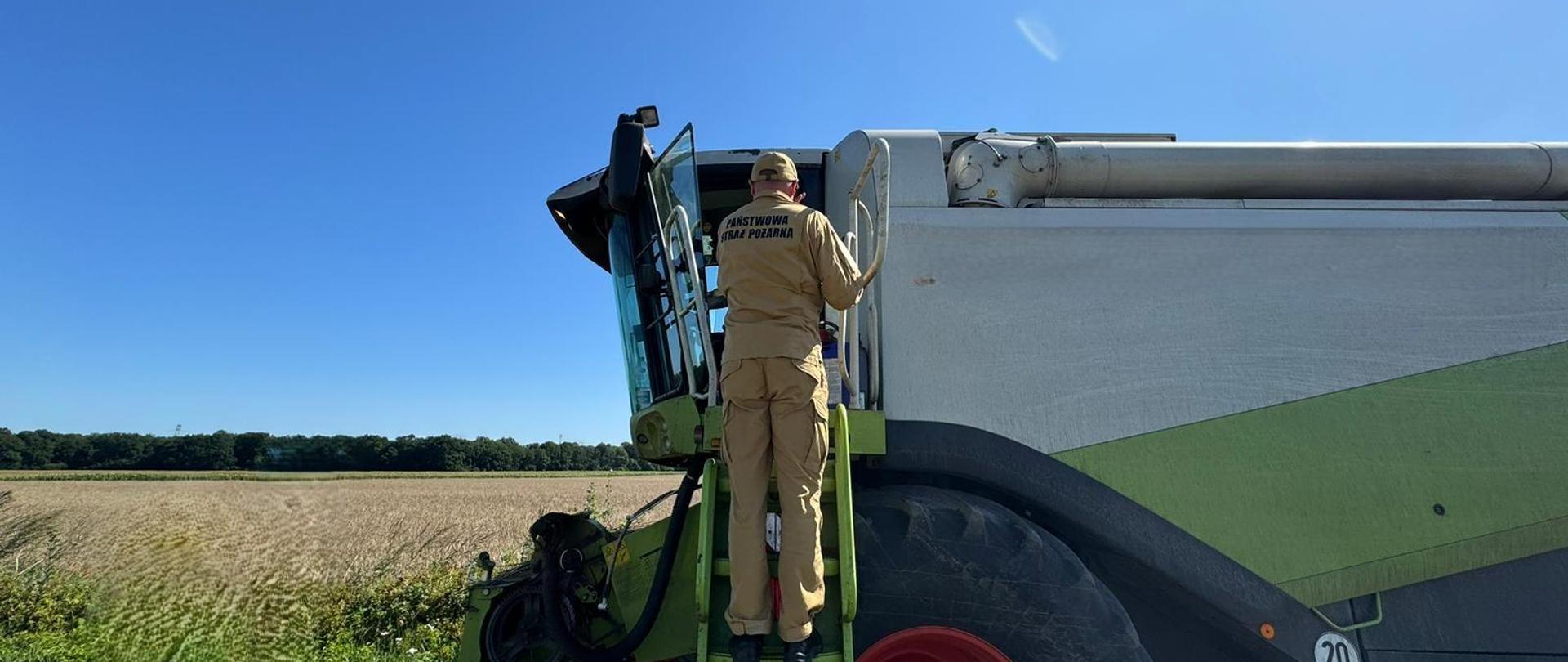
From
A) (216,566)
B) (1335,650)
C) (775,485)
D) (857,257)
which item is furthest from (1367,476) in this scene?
(216,566)

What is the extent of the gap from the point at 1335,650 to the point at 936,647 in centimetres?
174

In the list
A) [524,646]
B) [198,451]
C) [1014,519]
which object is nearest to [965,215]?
[1014,519]

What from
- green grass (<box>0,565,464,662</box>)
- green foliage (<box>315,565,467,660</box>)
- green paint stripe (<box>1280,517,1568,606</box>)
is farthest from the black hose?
green foliage (<box>315,565,467,660</box>)

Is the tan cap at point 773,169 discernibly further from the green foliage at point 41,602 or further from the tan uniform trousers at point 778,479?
the green foliage at point 41,602

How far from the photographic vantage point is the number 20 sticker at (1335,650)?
3049 millimetres

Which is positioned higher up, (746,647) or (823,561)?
(823,561)

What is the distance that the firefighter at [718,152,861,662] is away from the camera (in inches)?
93.2

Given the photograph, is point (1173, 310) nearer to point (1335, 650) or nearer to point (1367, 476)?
point (1367, 476)

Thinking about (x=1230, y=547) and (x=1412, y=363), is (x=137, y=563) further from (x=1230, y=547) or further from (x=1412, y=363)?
(x=1412, y=363)

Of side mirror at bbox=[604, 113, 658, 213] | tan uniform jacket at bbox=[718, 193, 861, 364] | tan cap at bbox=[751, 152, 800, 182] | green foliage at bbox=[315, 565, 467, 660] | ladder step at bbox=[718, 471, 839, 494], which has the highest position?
side mirror at bbox=[604, 113, 658, 213]

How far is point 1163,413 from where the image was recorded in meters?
3.26

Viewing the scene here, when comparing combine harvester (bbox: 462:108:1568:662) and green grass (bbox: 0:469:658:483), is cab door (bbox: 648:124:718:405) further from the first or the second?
green grass (bbox: 0:469:658:483)

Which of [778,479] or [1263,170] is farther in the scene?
[1263,170]

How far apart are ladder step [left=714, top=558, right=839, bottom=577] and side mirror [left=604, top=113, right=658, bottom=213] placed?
1.64 m
